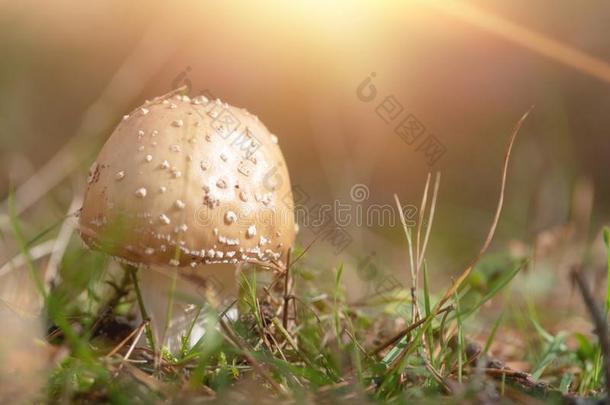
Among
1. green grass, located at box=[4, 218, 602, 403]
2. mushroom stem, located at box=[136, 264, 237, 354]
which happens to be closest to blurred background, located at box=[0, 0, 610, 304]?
mushroom stem, located at box=[136, 264, 237, 354]

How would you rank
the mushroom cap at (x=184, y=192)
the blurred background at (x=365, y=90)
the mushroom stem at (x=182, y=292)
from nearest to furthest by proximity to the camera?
1. the mushroom cap at (x=184, y=192)
2. the mushroom stem at (x=182, y=292)
3. the blurred background at (x=365, y=90)

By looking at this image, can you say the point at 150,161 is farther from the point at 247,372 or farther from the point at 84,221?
the point at 247,372

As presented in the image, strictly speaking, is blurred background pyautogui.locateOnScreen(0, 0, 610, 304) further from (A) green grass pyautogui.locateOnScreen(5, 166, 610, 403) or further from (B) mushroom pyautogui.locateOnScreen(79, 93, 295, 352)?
(B) mushroom pyautogui.locateOnScreen(79, 93, 295, 352)

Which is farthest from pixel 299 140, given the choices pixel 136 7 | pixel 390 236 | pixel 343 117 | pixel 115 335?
→ pixel 115 335

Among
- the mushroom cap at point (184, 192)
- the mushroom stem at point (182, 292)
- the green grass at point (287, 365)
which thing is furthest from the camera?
the mushroom stem at point (182, 292)

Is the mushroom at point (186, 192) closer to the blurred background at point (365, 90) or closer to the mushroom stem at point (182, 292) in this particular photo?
the mushroom stem at point (182, 292)

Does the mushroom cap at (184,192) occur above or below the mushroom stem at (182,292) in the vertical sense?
above

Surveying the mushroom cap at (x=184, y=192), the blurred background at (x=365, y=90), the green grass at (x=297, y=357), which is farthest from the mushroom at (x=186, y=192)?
the blurred background at (x=365, y=90)
